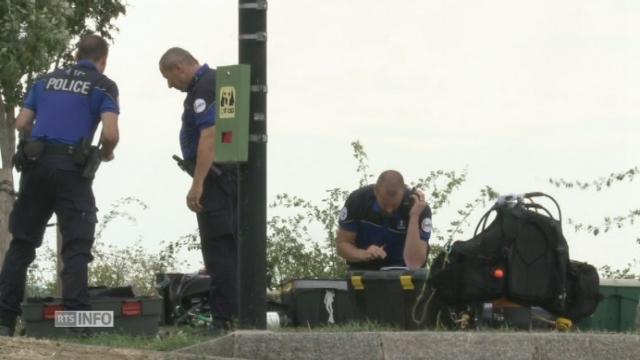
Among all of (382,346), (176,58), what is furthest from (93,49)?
(382,346)

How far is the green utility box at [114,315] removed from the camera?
1032 centimetres

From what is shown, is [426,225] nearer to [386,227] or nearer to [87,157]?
[386,227]

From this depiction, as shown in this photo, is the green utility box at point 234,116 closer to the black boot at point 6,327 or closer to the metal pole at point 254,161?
the metal pole at point 254,161

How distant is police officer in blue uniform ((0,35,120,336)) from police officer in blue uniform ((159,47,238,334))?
0.50m

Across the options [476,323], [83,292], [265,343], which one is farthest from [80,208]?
[476,323]

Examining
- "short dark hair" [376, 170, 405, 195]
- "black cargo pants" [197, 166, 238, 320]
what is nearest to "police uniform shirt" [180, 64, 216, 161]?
"black cargo pants" [197, 166, 238, 320]

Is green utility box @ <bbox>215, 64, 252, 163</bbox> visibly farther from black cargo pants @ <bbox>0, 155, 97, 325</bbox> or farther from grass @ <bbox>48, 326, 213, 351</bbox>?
black cargo pants @ <bbox>0, 155, 97, 325</bbox>

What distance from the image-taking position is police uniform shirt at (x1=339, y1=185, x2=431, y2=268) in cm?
1212

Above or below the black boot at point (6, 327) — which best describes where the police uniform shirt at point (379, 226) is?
above

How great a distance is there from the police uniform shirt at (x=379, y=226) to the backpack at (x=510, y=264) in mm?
1602

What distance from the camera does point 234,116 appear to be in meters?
9.55

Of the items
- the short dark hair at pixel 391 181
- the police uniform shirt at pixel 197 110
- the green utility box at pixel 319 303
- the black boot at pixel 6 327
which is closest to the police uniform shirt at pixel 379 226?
the short dark hair at pixel 391 181

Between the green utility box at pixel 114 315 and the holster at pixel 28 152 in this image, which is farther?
the green utility box at pixel 114 315

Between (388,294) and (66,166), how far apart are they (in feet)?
6.65
